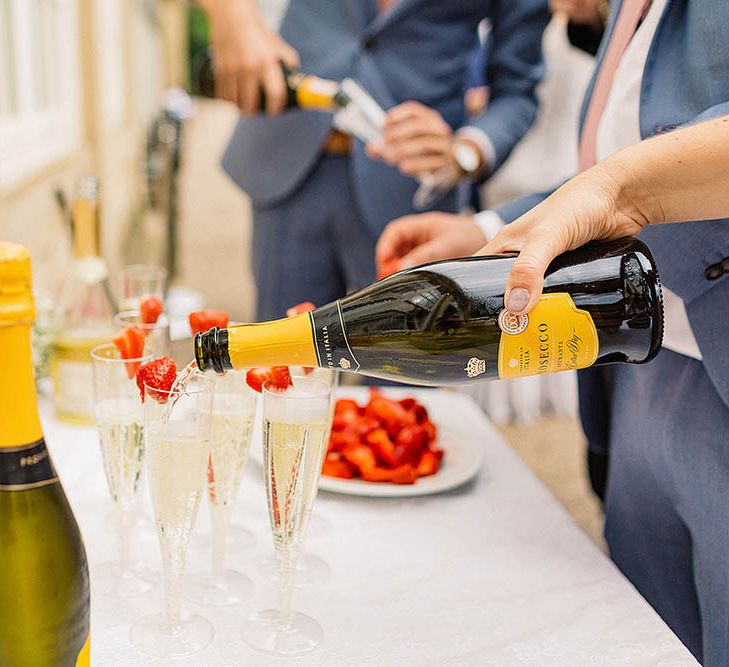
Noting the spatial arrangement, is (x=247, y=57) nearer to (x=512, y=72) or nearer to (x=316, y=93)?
(x=316, y=93)

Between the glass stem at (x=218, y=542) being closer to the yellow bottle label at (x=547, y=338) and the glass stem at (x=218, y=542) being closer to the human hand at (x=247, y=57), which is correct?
the yellow bottle label at (x=547, y=338)

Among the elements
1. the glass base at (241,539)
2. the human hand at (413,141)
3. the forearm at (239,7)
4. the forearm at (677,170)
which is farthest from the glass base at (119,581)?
the forearm at (239,7)

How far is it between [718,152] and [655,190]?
0.20 feet

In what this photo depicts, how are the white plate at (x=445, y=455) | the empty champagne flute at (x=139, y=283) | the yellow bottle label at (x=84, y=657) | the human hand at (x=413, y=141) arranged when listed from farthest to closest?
the human hand at (x=413, y=141)
the empty champagne flute at (x=139, y=283)
the white plate at (x=445, y=455)
the yellow bottle label at (x=84, y=657)

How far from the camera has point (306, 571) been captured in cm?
94

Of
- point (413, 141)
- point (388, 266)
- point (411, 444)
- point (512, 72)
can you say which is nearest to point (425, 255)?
point (388, 266)

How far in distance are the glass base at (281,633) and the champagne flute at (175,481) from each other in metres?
0.04

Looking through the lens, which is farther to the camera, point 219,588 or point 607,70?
point 607,70

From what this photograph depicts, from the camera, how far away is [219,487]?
87cm

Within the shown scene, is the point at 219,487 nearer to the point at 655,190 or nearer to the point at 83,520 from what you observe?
the point at 83,520

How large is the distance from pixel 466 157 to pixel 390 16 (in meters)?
0.36

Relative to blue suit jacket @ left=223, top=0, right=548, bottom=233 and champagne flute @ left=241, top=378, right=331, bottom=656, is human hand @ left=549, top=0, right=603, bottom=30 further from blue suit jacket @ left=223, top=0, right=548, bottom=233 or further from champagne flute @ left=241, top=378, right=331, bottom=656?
champagne flute @ left=241, top=378, right=331, bottom=656

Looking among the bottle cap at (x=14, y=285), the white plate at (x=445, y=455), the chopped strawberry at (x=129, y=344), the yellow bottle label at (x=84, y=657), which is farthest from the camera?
the white plate at (x=445, y=455)

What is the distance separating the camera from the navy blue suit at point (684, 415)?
0.92 meters
